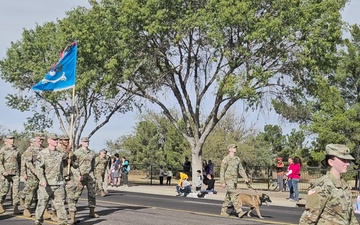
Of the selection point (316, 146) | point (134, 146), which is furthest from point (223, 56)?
point (134, 146)

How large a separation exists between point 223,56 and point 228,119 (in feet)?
101

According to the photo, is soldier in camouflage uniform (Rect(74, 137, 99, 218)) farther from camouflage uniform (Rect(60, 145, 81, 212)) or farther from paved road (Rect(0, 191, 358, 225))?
paved road (Rect(0, 191, 358, 225))

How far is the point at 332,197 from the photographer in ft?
18.8

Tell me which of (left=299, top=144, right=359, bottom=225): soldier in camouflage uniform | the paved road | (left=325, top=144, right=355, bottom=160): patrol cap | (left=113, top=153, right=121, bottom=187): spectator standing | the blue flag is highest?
the blue flag

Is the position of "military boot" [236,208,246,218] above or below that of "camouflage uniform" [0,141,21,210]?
below

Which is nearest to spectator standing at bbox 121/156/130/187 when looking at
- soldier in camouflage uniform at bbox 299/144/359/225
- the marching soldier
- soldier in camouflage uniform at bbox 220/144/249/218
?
soldier in camouflage uniform at bbox 220/144/249/218

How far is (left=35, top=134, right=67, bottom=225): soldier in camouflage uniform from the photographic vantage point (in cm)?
1091

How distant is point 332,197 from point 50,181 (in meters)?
6.57

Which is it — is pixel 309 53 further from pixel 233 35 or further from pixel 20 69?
pixel 20 69

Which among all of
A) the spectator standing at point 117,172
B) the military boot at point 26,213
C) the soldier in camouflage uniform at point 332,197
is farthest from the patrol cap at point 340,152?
the spectator standing at point 117,172

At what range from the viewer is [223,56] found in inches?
1183

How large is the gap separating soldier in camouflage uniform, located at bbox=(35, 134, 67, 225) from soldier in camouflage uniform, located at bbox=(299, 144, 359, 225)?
6.20m

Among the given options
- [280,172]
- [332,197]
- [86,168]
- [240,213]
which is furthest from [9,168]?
[280,172]

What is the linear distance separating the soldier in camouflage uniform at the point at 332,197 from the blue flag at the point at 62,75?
10454 millimetres
